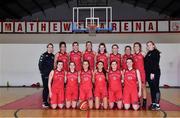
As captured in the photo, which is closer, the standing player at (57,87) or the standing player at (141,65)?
the standing player at (57,87)

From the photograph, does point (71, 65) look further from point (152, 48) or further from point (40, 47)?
point (40, 47)

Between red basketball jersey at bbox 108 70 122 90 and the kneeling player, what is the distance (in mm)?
786

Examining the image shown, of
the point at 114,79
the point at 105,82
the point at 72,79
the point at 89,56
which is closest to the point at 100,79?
the point at 105,82

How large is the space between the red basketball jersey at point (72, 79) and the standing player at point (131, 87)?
112 centimetres

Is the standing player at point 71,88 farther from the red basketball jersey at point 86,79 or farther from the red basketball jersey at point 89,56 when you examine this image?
the red basketball jersey at point 89,56

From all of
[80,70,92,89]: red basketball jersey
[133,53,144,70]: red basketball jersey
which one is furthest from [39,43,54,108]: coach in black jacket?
[133,53,144,70]: red basketball jersey

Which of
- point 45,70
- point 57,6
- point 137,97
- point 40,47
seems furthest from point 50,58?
point 57,6

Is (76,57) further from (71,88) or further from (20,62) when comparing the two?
(20,62)

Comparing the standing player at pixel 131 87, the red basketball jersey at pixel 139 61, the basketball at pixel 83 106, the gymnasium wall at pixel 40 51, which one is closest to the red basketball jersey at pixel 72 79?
the basketball at pixel 83 106

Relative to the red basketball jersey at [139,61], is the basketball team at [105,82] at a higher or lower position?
lower

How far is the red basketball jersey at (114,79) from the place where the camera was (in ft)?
23.8

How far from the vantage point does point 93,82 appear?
24.5 feet

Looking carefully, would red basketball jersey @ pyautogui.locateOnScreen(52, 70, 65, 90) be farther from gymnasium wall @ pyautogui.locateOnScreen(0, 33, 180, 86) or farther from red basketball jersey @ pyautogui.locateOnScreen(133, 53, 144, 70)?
gymnasium wall @ pyautogui.locateOnScreen(0, 33, 180, 86)

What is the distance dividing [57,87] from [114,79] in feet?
4.29
